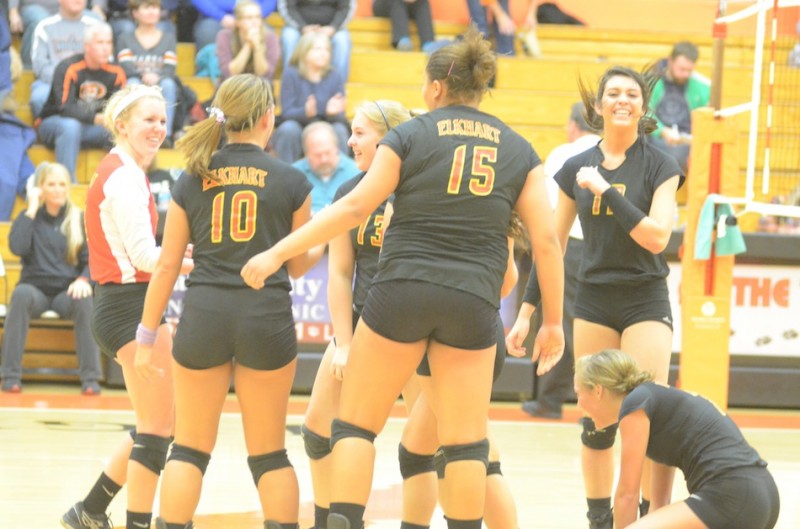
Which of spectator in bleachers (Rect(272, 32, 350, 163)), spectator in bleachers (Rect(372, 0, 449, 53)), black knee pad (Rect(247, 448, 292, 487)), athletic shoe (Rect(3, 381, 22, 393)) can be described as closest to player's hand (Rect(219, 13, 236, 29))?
spectator in bleachers (Rect(272, 32, 350, 163))

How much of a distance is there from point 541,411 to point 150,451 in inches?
165

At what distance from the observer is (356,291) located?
14.9 ft

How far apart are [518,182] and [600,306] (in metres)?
1.19

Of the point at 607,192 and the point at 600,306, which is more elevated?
the point at 607,192

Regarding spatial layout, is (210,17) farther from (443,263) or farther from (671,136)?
(443,263)

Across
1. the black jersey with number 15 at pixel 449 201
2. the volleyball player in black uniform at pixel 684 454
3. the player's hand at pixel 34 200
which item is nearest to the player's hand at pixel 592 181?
the volleyball player in black uniform at pixel 684 454

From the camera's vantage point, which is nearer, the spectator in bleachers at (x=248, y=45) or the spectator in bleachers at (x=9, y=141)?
the spectator in bleachers at (x=9, y=141)

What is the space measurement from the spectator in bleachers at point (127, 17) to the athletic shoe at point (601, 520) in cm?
679

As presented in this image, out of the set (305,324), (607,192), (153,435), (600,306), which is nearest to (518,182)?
(607,192)

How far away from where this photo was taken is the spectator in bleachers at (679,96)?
1018 centimetres

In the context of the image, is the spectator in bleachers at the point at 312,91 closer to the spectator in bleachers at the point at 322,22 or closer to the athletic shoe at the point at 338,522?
the spectator in bleachers at the point at 322,22

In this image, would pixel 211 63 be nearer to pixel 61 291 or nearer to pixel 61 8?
pixel 61 8

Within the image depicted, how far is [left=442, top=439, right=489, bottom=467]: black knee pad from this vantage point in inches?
150

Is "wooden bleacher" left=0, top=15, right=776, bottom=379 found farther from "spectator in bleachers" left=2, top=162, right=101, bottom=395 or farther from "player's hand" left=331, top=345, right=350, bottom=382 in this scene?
"player's hand" left=331, top=345, right=350, bottom=382
